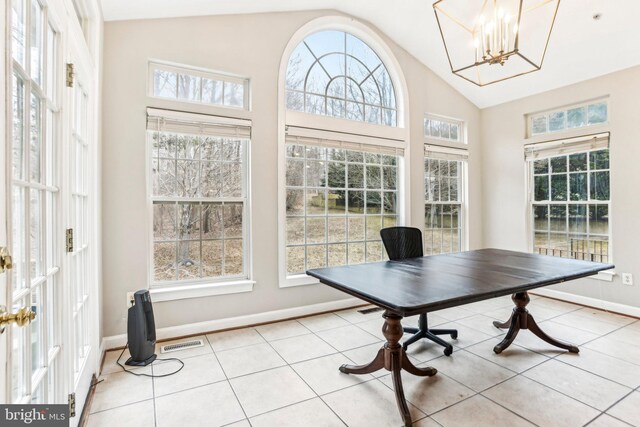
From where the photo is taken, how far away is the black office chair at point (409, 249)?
2.81 metres

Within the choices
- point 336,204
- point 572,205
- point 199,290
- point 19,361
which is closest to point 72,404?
point 19,361

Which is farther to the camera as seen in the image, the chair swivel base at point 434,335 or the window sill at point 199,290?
the window sill at point 199,290

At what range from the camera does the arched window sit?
362 cm

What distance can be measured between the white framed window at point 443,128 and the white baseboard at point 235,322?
8.33 ft

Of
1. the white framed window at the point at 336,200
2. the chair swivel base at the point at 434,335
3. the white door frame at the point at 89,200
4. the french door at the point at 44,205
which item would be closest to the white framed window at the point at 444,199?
the white framed window at the point at 336,200

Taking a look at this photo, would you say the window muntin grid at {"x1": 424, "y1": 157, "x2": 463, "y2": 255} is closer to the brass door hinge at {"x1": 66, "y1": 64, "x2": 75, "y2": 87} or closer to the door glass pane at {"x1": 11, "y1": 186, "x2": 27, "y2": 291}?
the brass door hinge at {"x1": 66, "y1": 64, "x2": 75, "y2": 87}

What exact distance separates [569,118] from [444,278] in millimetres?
3346

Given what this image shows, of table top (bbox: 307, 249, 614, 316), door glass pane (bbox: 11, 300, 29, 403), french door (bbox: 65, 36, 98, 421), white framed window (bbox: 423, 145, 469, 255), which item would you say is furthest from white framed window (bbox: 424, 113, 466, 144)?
door glass pane (bbox: 11, 300, 29, 403)

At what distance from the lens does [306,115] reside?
353 cm

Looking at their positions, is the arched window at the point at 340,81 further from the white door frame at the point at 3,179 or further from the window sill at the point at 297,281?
the white door frame at the point at 3,179

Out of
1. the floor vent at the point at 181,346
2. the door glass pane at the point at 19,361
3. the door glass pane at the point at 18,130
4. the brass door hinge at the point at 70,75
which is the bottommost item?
the floor vent at the point at 181,346

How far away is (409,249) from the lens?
123 inches

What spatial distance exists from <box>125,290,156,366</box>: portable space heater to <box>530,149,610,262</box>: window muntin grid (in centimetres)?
467

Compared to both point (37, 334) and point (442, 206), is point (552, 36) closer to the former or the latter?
point (442, 206)
